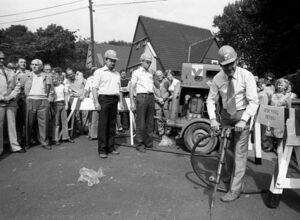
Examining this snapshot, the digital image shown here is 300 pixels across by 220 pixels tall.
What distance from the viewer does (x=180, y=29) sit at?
3288cm

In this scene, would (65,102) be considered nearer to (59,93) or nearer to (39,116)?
(59,93)

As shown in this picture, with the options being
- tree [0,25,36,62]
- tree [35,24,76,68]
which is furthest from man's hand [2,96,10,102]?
tree [35,24,76,68]

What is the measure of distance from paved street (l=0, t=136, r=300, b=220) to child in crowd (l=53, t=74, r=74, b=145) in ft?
4.25

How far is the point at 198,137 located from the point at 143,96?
1.60 meters

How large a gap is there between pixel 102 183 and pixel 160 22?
29686 mm

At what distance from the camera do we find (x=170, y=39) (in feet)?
98.2

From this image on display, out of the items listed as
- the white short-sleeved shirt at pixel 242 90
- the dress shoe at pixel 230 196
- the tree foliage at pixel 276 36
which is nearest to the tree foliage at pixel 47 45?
the tree foliage at pixel 276 36

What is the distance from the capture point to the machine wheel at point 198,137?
20.5ft

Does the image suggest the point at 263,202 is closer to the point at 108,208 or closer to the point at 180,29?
the point at 108,208

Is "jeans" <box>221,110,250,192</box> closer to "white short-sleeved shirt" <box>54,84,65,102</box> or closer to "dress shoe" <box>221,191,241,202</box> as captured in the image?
"dress shoe" <box>221,191,241,202</box>

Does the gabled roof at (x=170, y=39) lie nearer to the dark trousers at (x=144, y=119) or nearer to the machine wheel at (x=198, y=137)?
the dark trousers at (x=144, y=119)

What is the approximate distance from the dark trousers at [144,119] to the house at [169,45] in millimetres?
20317

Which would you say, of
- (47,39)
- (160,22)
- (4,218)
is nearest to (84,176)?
(4,218)

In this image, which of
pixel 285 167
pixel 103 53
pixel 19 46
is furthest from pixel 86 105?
pixel 103 53
